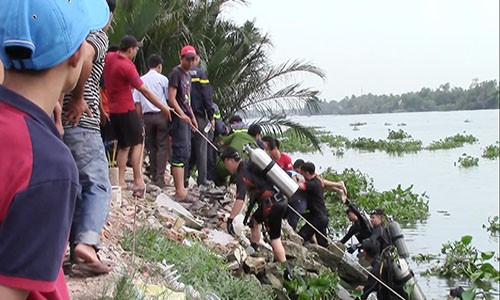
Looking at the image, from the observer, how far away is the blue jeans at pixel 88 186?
441 centimetres

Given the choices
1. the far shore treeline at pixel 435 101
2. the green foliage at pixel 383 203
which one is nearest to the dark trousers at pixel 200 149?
the green foliage at pixel 383 203

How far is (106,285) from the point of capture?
4.68 meters

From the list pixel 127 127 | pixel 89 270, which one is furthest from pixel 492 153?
pixel 89 270

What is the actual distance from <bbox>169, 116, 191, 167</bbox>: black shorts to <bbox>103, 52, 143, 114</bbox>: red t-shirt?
209 cm

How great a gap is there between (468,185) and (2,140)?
90.0 feet

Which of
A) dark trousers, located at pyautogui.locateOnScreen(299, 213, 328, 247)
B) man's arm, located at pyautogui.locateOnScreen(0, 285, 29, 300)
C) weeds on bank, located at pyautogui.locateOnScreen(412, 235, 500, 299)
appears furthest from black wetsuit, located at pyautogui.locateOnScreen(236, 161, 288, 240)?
man's arm, located at pyautogui.locateOnScreen(0, 285, 29, 300)

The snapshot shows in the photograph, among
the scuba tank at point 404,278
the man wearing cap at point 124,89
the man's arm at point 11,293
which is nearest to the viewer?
the man's arm at point 11,293

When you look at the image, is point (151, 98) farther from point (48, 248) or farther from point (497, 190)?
point (497, 190)

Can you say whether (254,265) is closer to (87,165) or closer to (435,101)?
(87,165)

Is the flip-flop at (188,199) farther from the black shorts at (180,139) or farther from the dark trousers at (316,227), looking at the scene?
the dark trousers at (316,227)

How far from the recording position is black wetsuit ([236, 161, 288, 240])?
27.1ft

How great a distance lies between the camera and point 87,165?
4.51 m

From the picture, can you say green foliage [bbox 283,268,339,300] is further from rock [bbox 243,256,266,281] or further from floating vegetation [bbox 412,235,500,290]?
floating vegetation [bbox 412,235,500,290]

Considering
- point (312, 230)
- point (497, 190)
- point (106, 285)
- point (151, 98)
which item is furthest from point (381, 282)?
point (497, 190)
